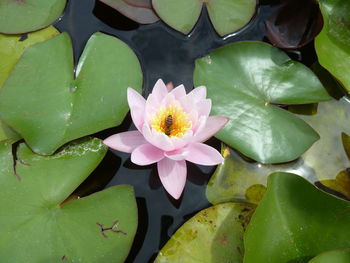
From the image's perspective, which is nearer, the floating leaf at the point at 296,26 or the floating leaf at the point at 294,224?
the floating leaf at the point at 294,224

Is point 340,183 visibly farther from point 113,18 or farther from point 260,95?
point 113,18

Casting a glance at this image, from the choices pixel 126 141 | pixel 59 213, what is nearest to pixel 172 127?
pixel 126 141

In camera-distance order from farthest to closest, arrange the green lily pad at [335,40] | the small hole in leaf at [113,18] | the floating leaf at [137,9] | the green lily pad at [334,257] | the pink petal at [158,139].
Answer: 1. the small hole in leaf at [113,18]
2. the floating leaf at [137,9]
3. the green lily pad at [335,40]
4. the pink petal at [158,139]
5. the green lily pad at [334,257]

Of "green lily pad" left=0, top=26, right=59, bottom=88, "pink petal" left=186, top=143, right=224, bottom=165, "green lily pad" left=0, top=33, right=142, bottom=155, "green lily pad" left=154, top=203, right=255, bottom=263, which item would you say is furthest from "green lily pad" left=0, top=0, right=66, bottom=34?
"green lily pad" left=154, top=203, right=255, bottom=263

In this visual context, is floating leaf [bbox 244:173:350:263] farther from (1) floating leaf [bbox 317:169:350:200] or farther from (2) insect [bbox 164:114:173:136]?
(2) insect [bbox 164:114:173:136]

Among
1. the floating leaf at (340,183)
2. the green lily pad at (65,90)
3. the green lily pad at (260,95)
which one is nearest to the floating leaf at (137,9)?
the green lily pad at (65,90)

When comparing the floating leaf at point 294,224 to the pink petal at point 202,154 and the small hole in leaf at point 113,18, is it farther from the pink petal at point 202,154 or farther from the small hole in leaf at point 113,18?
the small hole in leaf at point 113,18

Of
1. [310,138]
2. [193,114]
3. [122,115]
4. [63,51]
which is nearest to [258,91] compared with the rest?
[310,138]
